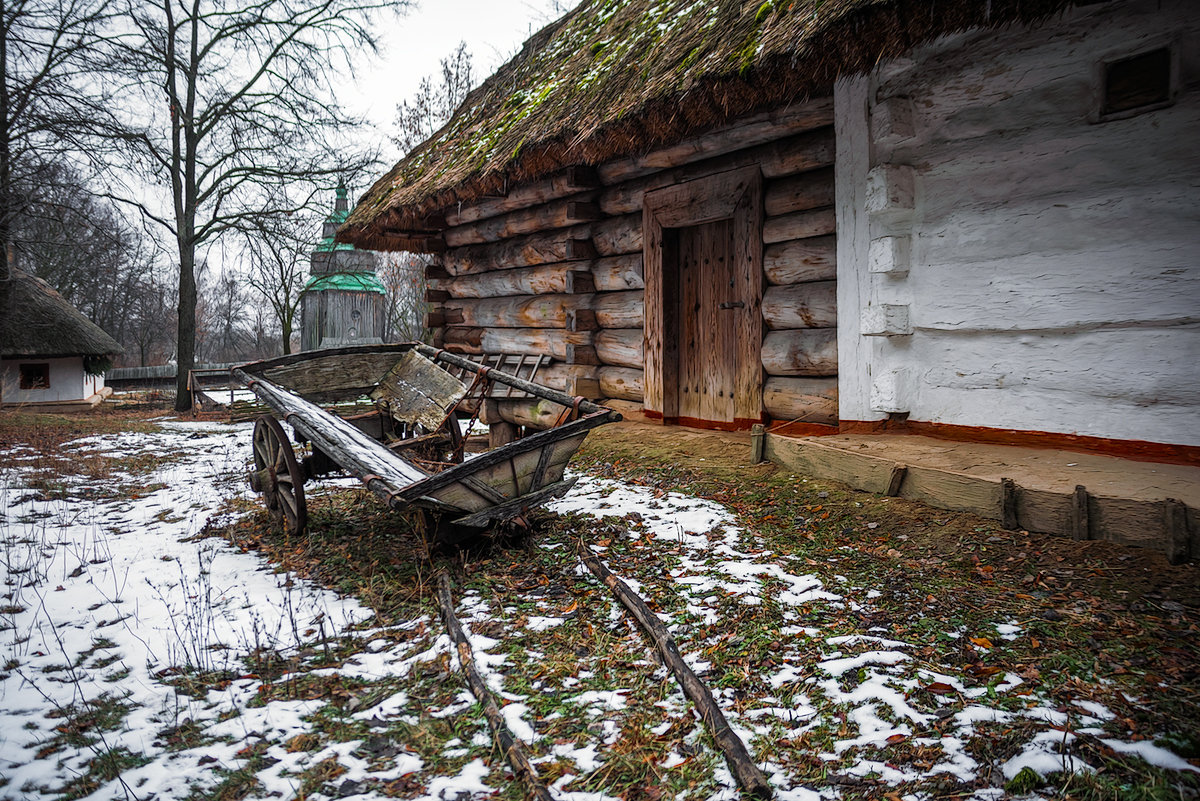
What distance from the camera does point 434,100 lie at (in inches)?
693

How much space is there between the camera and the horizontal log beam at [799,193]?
5023 mm

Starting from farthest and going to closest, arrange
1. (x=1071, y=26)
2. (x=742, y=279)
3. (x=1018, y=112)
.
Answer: (x=742, y=279)
(x=1018, y=112)
(x=1071, y=26)

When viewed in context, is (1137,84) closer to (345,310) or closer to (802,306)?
(802,306)

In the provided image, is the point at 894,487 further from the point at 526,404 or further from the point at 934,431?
the point at 526,404

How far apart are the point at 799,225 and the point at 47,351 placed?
59.5 feet

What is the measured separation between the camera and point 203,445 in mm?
8641

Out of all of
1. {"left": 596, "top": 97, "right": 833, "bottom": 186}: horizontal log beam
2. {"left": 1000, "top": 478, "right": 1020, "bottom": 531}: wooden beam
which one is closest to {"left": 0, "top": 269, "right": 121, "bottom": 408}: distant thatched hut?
{"left": 596, "top": 97, "right": 833, "bottom": 186}: horizontal log beam

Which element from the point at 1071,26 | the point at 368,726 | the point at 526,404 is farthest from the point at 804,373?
the point at 368,726

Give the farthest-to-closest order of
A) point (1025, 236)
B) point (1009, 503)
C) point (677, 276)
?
point (677, 276), point (1025, 236), point (1009, 503)

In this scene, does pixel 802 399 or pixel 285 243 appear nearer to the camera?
pixel 802 399

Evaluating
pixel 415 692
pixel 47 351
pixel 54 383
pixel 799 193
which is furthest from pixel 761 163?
pixel 54 383

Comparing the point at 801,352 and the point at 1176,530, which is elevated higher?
the point at 801,352

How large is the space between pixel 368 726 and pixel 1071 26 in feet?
15.6

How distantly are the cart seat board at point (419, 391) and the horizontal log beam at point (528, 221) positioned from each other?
2478mm
